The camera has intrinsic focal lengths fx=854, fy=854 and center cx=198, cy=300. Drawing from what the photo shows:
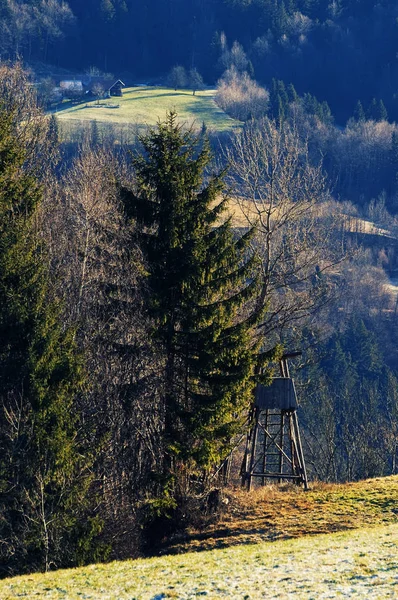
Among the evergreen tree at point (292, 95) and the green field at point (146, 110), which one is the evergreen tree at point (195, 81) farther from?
the evergreen tree at point (292, 95)

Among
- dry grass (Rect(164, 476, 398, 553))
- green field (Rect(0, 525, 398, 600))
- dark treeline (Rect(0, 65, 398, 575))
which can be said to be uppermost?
dark treeline (Rect(0, 65, 398, 575))

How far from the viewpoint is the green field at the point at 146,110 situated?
143m

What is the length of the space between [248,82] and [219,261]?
175 m

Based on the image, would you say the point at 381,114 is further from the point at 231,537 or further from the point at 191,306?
the point at 231,537

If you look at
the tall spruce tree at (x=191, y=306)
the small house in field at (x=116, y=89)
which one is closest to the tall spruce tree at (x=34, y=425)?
the tall spruce tree at (x=191, y=306)

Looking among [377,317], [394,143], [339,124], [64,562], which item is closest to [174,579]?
[64,562]

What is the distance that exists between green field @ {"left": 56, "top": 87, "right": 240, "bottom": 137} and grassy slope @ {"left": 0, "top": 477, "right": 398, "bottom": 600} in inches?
4333

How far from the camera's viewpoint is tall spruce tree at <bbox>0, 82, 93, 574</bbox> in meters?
21.7

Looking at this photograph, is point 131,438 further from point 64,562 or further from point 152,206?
point 152,206

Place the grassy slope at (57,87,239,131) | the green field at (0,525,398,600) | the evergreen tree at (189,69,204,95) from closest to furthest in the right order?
the green field at (0,525,398,600) → the grassy slope at (57,87,239,131) → the evergreen tree at (189,69,204,95)

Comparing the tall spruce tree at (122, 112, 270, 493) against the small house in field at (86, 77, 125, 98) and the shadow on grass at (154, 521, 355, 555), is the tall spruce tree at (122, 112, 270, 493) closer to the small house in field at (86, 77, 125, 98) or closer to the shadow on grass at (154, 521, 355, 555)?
the shadow on grass at (154, 521, 355, 555)

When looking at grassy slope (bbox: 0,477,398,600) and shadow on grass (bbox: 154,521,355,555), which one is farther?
shadow on grass (bbox: 154,521,355,555)

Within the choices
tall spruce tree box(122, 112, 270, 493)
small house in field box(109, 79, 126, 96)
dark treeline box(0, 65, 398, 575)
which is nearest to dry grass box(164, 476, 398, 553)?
dark treeline box(0, 65, 398, 575)

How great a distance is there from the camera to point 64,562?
2191cm
